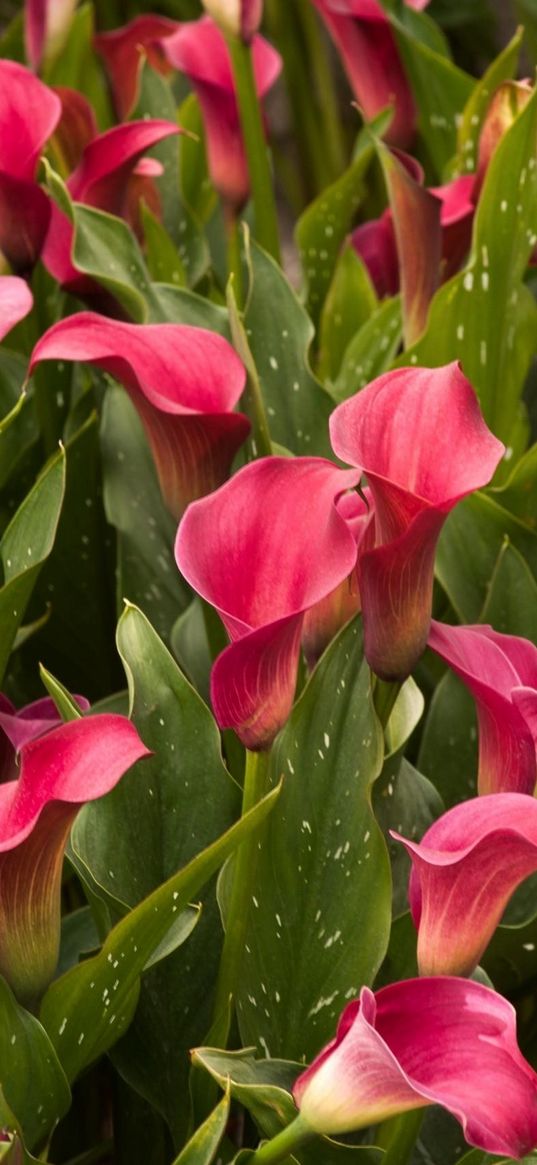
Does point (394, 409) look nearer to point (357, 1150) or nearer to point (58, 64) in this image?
point (357, 1150)

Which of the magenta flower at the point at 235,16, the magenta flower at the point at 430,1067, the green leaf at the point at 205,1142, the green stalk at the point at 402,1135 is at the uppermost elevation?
the magenta flower at the point at 235,16

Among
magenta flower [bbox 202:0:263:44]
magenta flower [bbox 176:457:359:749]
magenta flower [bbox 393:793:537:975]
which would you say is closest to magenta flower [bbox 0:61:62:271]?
magenta flower [bbox 202:0:263:44]

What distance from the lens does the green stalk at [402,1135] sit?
0.42 metres

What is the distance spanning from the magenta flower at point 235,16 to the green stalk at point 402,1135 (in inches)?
20.4

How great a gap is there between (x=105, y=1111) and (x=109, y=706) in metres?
0.21

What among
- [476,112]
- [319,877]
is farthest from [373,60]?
[319,877]

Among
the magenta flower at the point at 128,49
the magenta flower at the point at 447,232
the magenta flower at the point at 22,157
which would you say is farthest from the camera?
the magenta flower at the point at 128,49

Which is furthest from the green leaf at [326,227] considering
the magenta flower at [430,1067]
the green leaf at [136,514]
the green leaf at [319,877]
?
the magenta flower at [430,1067]

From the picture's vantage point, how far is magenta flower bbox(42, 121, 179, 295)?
0.65 m

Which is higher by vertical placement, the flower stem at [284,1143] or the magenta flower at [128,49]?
the magenta flower at [128,49]

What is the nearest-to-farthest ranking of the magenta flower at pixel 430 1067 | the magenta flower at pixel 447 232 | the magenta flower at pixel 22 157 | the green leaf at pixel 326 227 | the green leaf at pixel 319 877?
Result: the magenta flower at pixel 430 1067 → the green leaf at pixel 319 877 → the magenta flower at pixel 22 157 → the magenta flower at pixel 447 232 → the green leaf at pixel 326 227

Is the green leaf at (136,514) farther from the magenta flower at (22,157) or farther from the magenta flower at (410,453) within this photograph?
the magenta flower at (410,453)

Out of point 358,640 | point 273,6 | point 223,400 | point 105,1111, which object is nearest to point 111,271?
point 223,400

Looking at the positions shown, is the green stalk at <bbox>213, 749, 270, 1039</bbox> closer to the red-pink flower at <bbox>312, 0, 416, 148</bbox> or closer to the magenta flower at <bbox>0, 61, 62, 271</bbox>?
the magenta flower at <bbox>0, 61, 62, 271</bbox>
